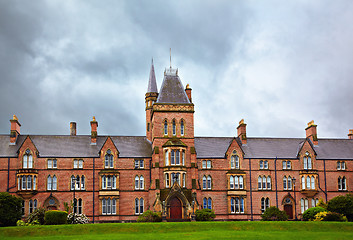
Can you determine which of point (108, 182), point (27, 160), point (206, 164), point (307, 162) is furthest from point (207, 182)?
point (27, 160)

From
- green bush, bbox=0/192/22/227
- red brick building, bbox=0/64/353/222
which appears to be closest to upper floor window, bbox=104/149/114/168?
red brick building, bbox=0/64/353/222

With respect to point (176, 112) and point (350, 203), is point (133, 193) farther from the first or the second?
point (350, 203)

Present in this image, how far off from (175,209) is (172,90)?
19.4m

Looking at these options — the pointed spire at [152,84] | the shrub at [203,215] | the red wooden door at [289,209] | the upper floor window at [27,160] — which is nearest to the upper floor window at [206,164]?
the shrub at [203,215]

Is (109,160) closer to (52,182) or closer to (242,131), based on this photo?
(52,182)

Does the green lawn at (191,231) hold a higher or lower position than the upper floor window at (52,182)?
lower

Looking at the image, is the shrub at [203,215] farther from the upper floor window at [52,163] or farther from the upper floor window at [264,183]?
the upper floor window at [52,163]

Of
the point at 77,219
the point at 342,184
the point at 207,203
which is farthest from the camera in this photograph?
the point at 342,184

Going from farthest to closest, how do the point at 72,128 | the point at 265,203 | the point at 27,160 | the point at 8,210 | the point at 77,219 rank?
the point at 72,128 < the point at 265,203 < the point at 27,160 < the point at 77,219 < the point at 8,210

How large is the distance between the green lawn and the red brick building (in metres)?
17.0

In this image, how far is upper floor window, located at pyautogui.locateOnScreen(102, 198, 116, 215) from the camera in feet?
240

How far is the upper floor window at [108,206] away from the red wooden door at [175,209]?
963 cm

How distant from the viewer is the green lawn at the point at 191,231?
45.3 metres

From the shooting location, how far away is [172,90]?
76625 mm
